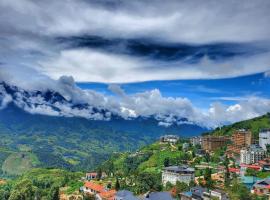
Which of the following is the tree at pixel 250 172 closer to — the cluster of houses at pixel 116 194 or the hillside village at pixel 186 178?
the hillside village at pixel 186 178

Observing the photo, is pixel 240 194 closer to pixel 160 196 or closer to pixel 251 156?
pixel 160 196

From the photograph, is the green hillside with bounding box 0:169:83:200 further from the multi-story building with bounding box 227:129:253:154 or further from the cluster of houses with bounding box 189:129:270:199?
the multi-story building with bounding box 227:129:253:154

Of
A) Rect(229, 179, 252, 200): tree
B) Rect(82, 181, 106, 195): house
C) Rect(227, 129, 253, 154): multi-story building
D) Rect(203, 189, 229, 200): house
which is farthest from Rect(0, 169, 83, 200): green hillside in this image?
Rect(227, 129, 253, 154): multi-story building

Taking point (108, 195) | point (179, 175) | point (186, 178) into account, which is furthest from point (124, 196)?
point (186, 178)

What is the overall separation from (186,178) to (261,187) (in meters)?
25.6

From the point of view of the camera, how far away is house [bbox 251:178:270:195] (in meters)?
76.5

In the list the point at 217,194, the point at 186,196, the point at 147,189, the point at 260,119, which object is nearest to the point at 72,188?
the point at 147,189

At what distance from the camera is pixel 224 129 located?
194 m

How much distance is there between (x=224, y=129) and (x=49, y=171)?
84977 mm

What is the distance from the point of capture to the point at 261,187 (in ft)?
257

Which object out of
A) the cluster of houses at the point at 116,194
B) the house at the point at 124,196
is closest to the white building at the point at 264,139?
the cluster of houses at the point at 116,194

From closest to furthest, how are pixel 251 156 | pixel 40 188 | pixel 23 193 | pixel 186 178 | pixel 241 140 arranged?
1. pixel 186 178
2. pixel 23 193
3. pixel 251 156
4. pixel 40 188
5. pixel 241 140

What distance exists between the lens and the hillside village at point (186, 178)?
79.8 meters

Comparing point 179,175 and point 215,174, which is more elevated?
point 215,174
